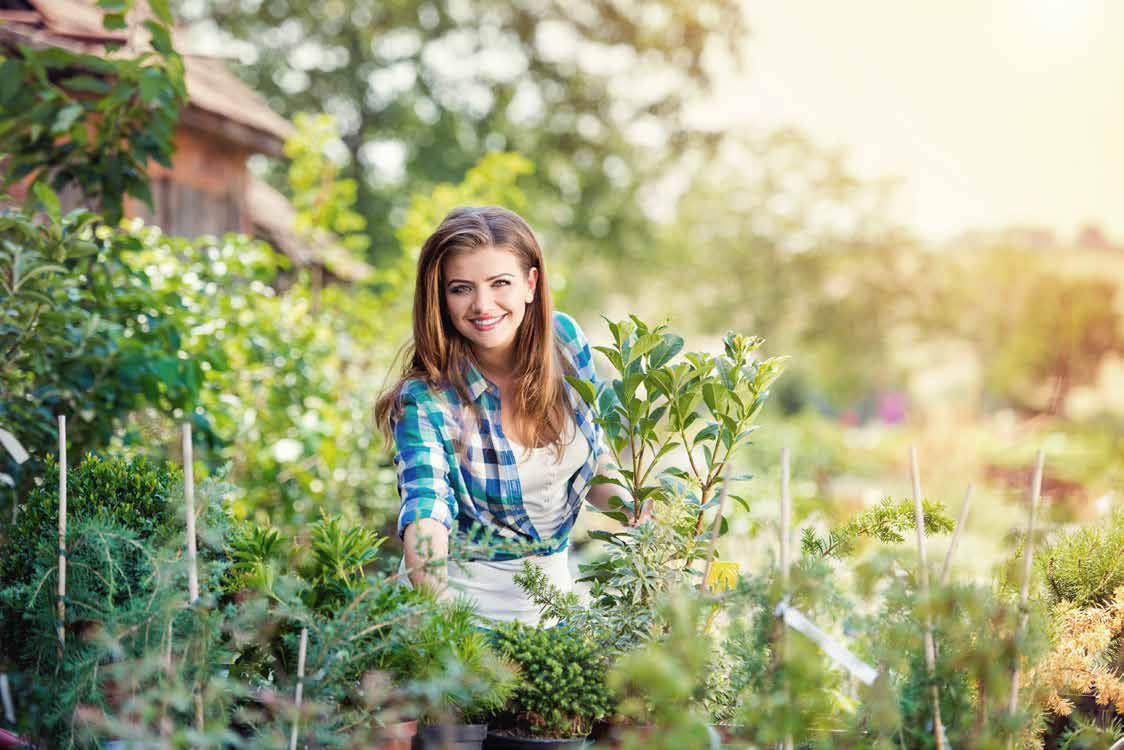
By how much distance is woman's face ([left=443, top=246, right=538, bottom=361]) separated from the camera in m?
2.15

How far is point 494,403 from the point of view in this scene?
228 centimetres

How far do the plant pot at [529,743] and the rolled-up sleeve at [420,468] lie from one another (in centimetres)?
45

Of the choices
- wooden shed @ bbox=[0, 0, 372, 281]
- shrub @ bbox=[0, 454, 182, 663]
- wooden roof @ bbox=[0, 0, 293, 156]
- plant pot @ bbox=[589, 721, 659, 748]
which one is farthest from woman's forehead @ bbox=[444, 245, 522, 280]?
wooden shed @ bbox=[0, 0, 372, 281]

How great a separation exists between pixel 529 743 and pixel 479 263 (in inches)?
39.8

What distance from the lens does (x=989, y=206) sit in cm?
2944

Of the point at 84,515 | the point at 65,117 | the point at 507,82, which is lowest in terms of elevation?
the point at 84,515

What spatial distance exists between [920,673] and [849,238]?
30479mm

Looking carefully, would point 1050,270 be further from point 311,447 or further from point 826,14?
point 311,447

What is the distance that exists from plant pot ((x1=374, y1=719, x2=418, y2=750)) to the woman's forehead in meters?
1.01

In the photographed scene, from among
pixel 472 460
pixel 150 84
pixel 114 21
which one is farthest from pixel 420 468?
pixel 114 21

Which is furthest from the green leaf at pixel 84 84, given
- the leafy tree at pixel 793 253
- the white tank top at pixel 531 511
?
the leafy tree at pixel 793 253

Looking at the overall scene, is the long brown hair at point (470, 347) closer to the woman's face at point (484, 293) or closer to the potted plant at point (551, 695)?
the woman's face at point (484, 293)

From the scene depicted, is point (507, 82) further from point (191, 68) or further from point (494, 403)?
point (494, 403)

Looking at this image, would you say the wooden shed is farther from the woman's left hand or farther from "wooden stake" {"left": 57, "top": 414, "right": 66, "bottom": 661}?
the woman's left hand
